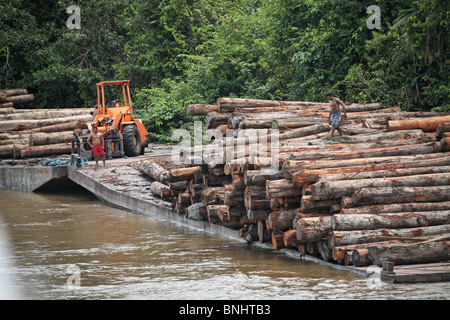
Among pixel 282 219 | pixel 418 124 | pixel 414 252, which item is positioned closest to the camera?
pixel 414 252

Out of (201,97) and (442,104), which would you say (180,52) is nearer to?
(201,97)

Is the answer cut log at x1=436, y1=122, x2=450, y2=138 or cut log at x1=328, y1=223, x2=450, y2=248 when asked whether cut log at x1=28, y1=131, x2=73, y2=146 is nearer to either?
cut log at x1=436, y1=122, x2=450, y2=138

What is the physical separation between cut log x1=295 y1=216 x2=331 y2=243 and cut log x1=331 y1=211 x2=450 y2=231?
191 millimetres

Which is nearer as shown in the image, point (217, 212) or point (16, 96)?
point (217, 212)

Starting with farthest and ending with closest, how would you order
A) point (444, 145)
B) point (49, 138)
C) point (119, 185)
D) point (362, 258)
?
point (49, 138), point (119, 185), point (444, 145), point (362, 258)

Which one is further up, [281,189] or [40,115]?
[40,115]

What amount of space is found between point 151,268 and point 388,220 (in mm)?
4044

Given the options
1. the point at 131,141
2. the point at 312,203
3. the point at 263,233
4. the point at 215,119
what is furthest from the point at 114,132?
the point at 312,203

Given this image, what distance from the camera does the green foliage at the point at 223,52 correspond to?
21.4m

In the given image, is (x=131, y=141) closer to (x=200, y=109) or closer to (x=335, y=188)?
(x=200, y=109)

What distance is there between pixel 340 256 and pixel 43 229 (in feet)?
26.8

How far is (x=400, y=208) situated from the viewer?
1109 centimetres

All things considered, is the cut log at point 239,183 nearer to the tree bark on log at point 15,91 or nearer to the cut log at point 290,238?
the cut log at point 290,238
